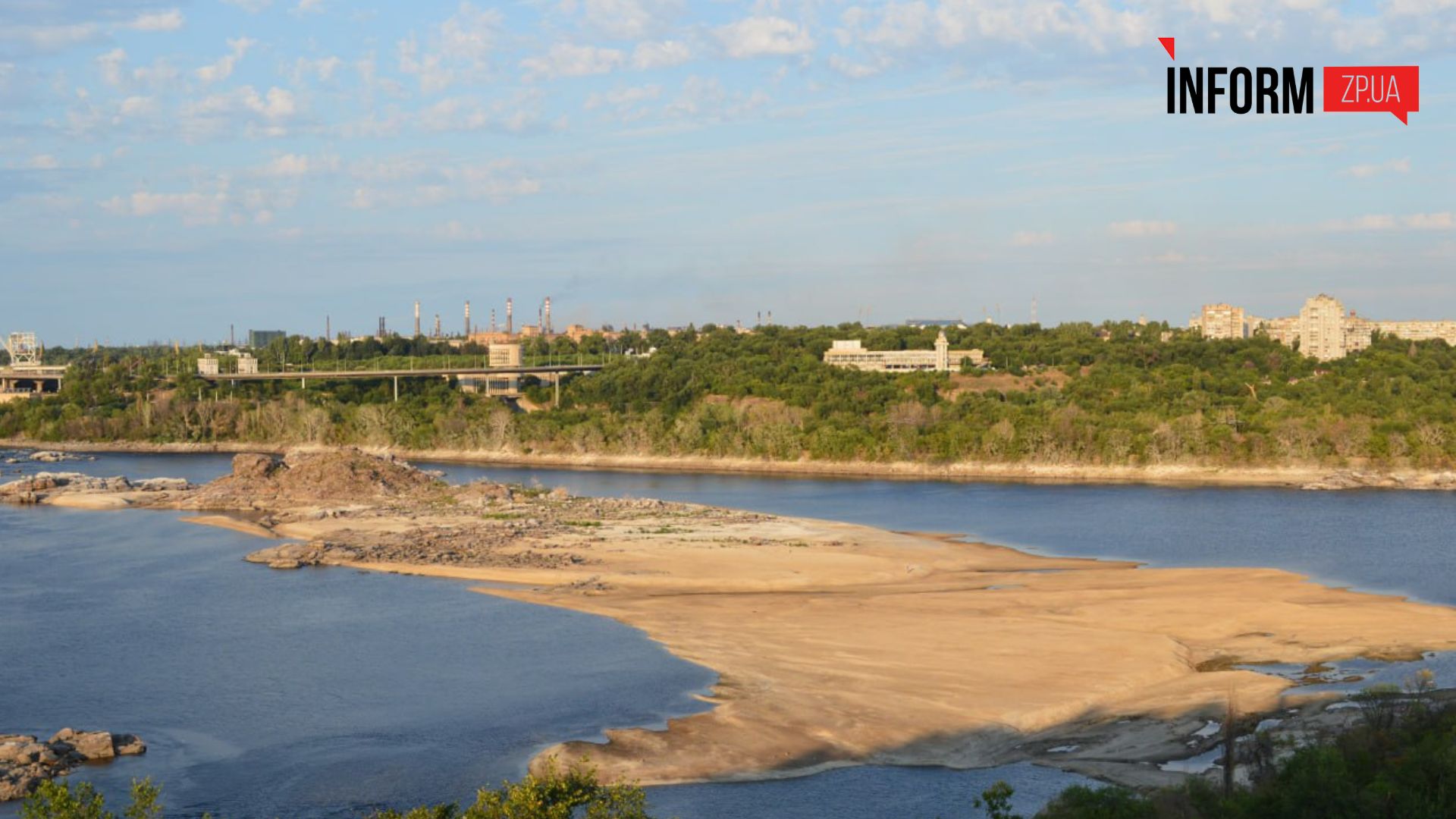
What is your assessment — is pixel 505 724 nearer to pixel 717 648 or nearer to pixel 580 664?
pixel 580 664

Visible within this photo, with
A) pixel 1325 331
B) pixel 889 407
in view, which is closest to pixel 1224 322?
pixel 1325 331

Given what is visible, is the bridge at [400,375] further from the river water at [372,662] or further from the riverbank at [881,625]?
the riverbank at [881,625]

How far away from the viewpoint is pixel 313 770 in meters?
23.7

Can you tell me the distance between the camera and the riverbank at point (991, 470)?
73000 millimetres

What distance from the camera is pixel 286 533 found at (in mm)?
53500

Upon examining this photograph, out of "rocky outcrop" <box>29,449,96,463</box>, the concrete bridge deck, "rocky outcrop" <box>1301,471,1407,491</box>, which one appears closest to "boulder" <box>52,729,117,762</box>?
"rocky outcrop" <box>1301,471,1407,491</box>

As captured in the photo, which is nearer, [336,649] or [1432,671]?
[1432,671]

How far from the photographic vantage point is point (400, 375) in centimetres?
12344

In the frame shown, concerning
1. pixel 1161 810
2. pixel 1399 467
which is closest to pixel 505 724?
pixel 1161 810

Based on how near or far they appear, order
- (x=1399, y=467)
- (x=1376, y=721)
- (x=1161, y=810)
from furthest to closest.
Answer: (x=1399, y=467), (x=1376, y=721), (x=1161, y=810)

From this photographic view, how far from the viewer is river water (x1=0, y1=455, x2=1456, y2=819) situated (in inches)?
900

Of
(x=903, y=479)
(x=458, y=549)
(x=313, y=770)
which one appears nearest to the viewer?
(x=313, y=770)

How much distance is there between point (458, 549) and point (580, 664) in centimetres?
1672

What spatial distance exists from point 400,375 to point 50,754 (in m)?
101
